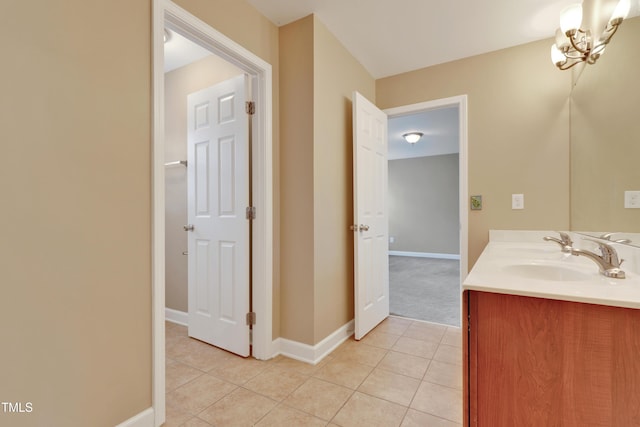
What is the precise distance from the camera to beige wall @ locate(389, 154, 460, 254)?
6.98m

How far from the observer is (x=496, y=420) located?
95 centimetres

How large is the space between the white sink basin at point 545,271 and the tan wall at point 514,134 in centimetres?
121

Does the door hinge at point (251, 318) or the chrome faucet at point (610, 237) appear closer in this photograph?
the chrome faucet at point (610, 237)

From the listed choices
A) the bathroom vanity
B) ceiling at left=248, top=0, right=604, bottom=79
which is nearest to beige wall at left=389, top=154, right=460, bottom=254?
ceiling at left=248, top=0, right=604, bottom=79

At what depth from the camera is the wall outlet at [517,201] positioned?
239 centimetres

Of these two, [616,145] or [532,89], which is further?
[532,89]

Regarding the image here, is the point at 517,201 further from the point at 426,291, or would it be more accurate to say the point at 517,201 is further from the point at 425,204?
the point at 425,204

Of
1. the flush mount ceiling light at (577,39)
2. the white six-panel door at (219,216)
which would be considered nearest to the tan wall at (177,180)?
the white six-panel door at (219,216)

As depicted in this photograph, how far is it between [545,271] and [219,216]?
6.78ft

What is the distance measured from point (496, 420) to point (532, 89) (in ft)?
8.10
